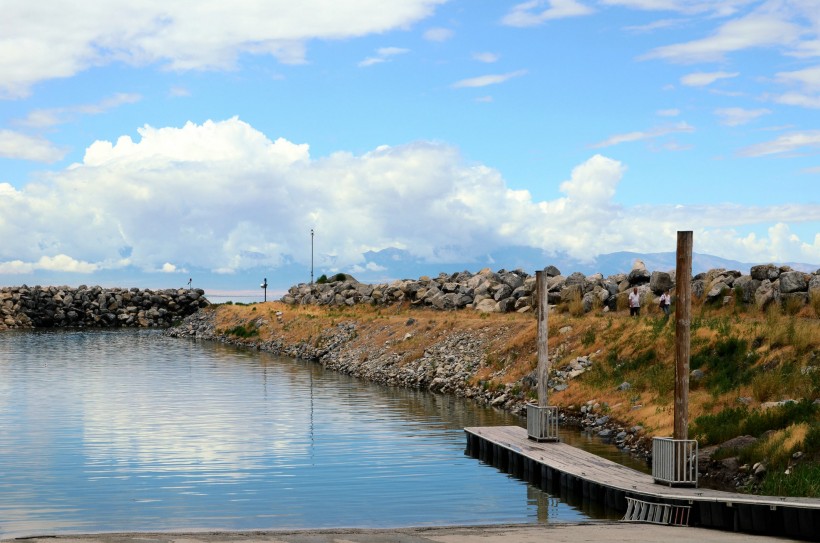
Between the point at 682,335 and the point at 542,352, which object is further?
the point at 542,352

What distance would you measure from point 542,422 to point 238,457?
1006 centimetres

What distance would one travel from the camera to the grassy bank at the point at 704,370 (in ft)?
85.7

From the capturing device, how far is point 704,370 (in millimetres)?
34594

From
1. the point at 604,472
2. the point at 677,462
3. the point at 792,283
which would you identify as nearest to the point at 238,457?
the point at 604,472

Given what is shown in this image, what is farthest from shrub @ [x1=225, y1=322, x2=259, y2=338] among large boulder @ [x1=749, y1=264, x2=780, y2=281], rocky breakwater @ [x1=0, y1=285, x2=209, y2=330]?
large boulder @ [x1=749, y1=264, x2=780, y2=281]

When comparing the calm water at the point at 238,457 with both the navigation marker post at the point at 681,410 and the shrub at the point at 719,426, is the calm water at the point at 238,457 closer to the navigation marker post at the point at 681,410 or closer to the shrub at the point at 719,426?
the navigation marker post at the point at 681,410

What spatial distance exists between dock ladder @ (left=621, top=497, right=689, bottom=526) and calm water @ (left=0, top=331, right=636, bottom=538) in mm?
1463

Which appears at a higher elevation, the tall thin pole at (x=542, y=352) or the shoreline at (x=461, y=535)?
the tall thin pole at (x=542, y=352)

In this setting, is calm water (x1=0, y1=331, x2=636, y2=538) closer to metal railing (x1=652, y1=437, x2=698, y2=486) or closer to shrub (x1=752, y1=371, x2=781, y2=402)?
metal railing (x1=652, y1=437, x2=698, y2=486)

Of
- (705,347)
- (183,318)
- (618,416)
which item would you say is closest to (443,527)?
(618,416)

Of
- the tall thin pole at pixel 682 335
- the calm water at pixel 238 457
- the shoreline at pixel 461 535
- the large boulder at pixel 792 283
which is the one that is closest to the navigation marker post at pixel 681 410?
the tall thin pole at pixel 682 335

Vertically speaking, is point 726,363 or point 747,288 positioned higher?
point 747,288

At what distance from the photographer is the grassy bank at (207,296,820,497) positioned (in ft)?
85.7

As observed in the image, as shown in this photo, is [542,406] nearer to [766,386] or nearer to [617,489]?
[766,386]
